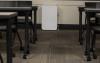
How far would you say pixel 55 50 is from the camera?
411 cm

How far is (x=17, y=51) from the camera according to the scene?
3.98m

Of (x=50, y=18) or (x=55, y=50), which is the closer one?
(x=55, y=50)

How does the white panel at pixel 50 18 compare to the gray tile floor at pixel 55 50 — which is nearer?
the gray tile floor at pixel 55 50

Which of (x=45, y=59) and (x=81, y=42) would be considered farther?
(x=81, y=42)

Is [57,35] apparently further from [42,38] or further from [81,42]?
[81,42]

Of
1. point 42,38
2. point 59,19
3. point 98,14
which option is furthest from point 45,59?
point 59,19

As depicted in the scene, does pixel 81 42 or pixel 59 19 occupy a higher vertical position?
pixel 59 19

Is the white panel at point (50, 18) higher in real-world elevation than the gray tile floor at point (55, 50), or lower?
higher

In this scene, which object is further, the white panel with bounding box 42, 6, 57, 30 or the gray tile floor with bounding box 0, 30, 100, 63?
the white panel with bounding box 42, 6, 57, 30

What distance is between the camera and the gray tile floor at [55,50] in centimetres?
352

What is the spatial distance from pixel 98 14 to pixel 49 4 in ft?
9.91

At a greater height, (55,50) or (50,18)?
(50,18)

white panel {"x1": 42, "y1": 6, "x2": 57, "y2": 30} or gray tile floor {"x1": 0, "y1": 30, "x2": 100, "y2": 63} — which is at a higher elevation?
white panel {"x1": 42, "y1": 6, "x2": 57, "y2": 30}

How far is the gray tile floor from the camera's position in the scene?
3516 millimetres
